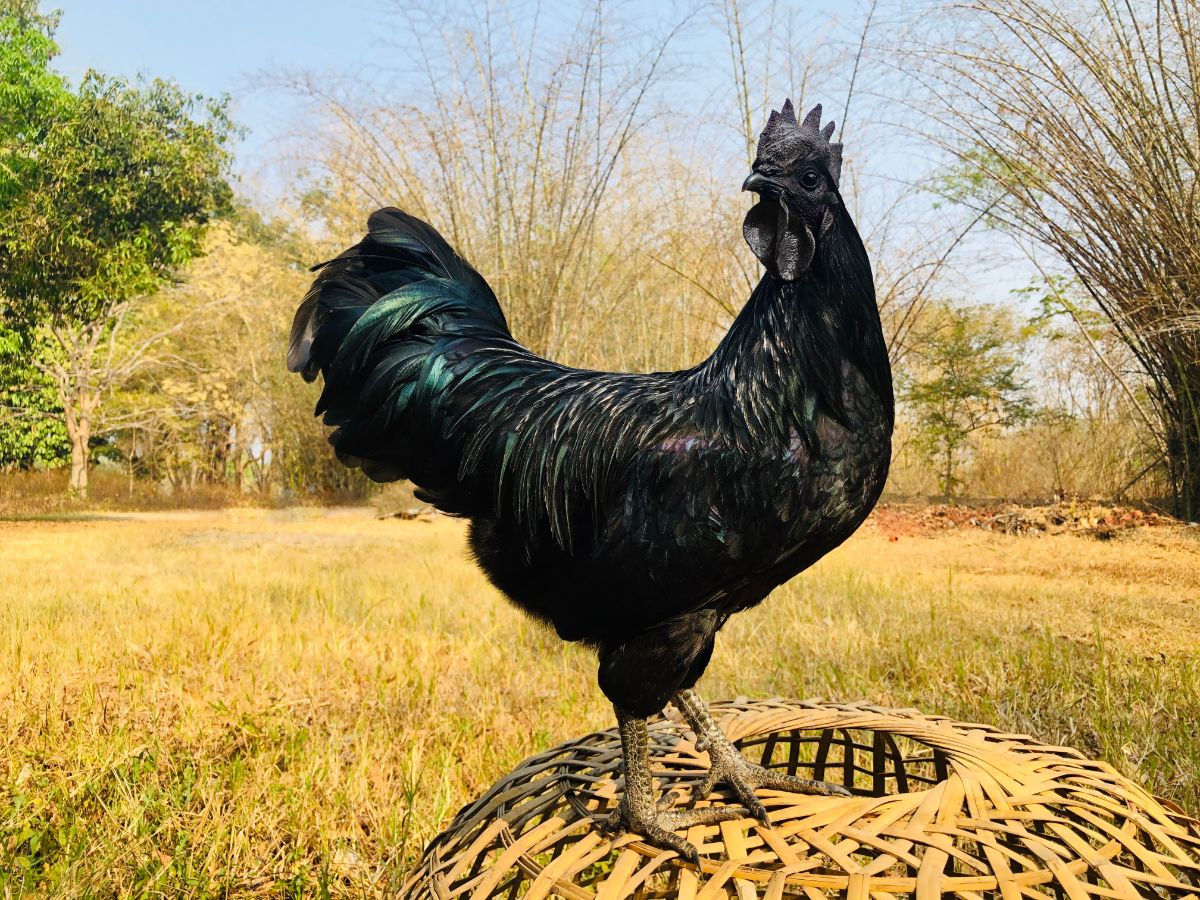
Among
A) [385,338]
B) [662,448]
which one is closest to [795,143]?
[662,448]

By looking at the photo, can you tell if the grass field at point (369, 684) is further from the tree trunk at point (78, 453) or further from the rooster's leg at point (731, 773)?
the rooster's leg at point (731, 773)

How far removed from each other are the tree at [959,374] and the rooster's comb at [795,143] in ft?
24.3

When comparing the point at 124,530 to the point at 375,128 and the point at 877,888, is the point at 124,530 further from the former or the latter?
the point at 877,888

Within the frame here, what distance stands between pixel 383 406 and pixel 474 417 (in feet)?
0.64

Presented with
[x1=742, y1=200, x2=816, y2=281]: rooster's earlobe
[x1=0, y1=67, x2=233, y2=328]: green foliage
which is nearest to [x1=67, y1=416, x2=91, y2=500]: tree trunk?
[x1=0, y1=67, x2=233, y2=328]: green foliage

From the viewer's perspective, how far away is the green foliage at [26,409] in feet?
13.0

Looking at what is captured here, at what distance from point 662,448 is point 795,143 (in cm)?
58

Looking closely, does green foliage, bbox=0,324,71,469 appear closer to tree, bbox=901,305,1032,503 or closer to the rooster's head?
the rooster's head

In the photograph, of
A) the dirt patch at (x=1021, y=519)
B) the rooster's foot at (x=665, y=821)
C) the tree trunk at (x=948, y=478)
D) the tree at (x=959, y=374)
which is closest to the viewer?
the rooster's foot at (x=665, y=821)

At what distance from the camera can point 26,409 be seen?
13.8 feet

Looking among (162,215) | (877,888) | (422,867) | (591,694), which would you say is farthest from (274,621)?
(877,888)

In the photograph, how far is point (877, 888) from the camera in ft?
3.05

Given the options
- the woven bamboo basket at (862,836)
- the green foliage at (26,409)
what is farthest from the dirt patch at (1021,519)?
the green foliage at (26,409)

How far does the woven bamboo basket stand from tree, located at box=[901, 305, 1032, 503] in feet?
24.1
